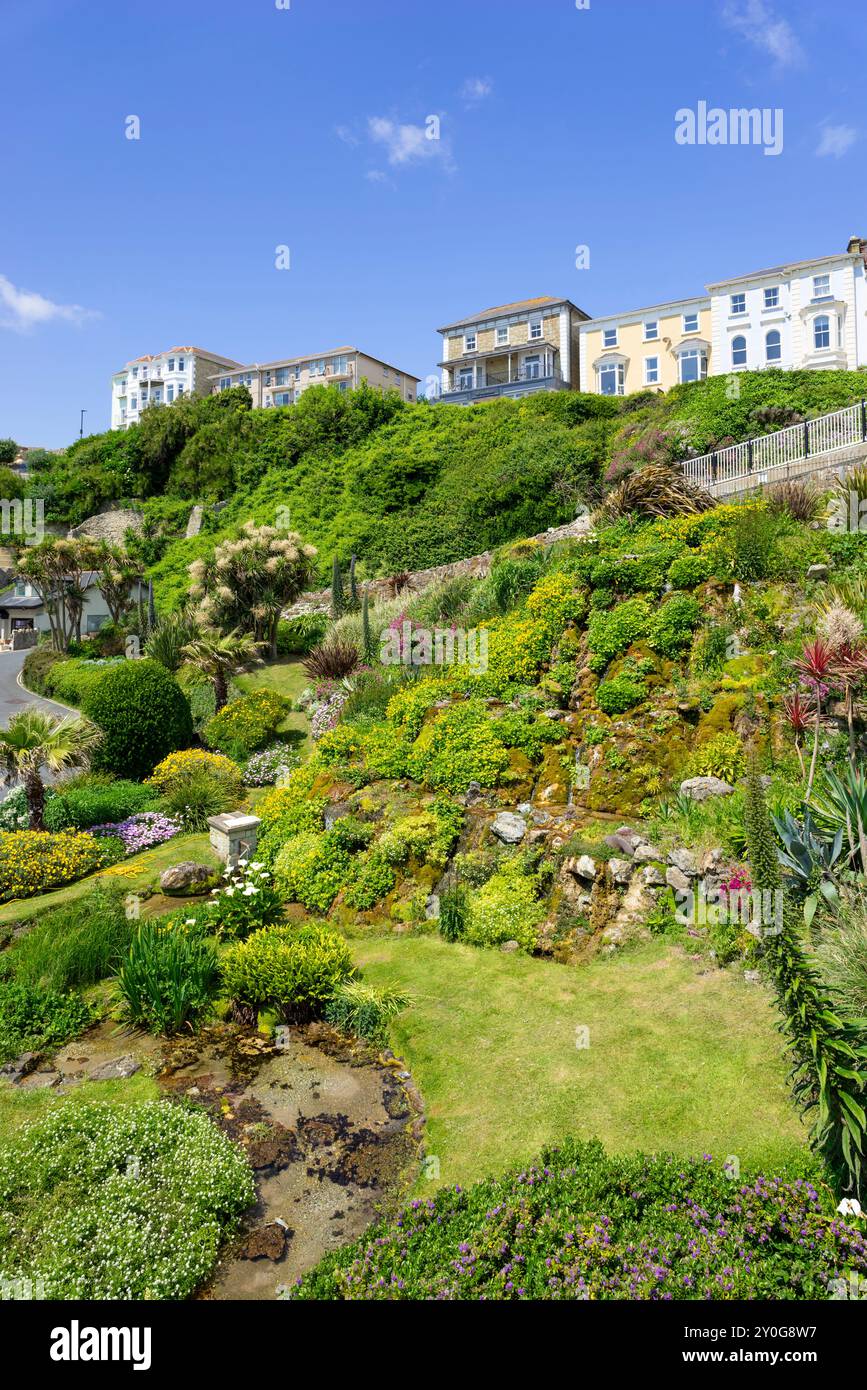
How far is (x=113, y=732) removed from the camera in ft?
59.3

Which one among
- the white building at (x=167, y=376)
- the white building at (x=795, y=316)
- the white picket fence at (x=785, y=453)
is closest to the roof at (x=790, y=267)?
the white building at (x=795, y=316)

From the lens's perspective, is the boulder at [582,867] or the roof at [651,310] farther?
the roof at [651,310]

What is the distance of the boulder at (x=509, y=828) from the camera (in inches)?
433

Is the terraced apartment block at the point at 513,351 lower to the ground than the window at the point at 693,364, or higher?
higher

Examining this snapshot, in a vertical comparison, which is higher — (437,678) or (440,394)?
(440,394)

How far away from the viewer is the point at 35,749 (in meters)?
13.4

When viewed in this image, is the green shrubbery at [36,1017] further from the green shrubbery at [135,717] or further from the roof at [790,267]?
the roof at [790,267]

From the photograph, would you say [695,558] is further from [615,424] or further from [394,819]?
[615,424]

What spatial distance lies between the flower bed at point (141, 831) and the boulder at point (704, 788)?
9756 mm

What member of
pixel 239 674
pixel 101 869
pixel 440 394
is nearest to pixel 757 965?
pixel 101 869

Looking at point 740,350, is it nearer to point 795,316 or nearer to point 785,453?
point 795,316

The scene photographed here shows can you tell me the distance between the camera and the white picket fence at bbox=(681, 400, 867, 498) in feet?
61.5
